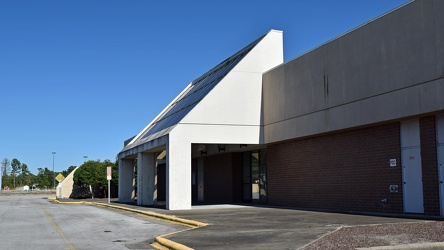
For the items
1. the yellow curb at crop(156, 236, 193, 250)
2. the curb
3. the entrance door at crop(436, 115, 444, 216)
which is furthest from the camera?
the entrance door at crop(436, 115, 444, 216)

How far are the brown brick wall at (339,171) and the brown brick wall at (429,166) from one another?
1.16 meters

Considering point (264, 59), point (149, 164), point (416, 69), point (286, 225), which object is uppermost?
point (264, 59)

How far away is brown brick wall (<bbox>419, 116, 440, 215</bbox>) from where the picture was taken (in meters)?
16.1

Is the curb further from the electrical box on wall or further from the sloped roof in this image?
the sloped roof

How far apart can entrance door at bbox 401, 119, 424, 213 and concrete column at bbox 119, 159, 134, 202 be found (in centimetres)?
2428

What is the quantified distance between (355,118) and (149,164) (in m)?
15.5

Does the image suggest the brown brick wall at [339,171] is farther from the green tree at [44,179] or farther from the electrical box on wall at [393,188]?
the green tree at [44,179]

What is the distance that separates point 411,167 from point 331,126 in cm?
441

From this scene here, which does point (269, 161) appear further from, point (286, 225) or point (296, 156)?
point (286, 225)

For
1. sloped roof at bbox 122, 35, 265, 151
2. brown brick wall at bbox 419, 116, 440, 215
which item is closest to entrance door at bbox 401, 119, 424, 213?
brown brick wall at bbox 419, 116, 440, 215

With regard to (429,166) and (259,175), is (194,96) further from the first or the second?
(429,166)

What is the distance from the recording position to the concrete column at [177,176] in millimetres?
23906

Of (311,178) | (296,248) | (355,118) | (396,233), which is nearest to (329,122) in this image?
(355,118)

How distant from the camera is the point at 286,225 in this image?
14688 millimetres
